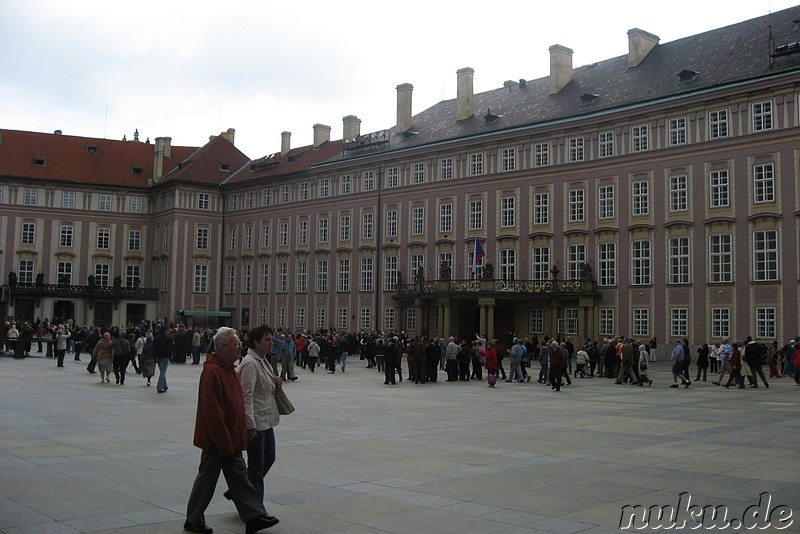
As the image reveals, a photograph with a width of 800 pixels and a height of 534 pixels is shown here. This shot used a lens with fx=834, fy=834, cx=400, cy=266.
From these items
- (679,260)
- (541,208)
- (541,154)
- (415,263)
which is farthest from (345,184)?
(679,260)

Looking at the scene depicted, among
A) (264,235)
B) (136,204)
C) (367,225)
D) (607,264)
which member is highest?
(136,204)

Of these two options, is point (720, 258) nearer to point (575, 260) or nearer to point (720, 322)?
point (720, 322)

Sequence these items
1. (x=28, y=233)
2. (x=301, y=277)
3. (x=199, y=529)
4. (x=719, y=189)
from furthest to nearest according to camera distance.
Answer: (x=28, y=233), (x=301, y=277), (x=719, y=189), (x=199, y=529)

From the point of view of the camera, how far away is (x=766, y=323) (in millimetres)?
42094

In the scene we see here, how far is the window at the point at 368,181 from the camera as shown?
63.2 meters

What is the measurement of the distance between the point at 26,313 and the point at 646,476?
7197cm

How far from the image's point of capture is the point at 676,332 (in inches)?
1793

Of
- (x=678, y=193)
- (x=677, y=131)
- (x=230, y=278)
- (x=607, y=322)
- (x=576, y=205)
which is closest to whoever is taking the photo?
(x=678, y=193)

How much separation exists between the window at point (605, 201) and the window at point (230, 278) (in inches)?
1475

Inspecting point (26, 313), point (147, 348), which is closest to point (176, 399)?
point (147, 348)

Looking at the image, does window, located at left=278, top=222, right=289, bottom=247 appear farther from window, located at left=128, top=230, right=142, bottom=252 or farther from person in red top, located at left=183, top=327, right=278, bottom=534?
person in red top, located at left=183, top=327, right=278, bottom=534

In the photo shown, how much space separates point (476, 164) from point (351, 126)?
19.1m

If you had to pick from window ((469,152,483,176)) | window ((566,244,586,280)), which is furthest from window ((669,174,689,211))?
window ((469,152,483,176))

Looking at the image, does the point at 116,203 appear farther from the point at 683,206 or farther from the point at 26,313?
the point at 683,206
